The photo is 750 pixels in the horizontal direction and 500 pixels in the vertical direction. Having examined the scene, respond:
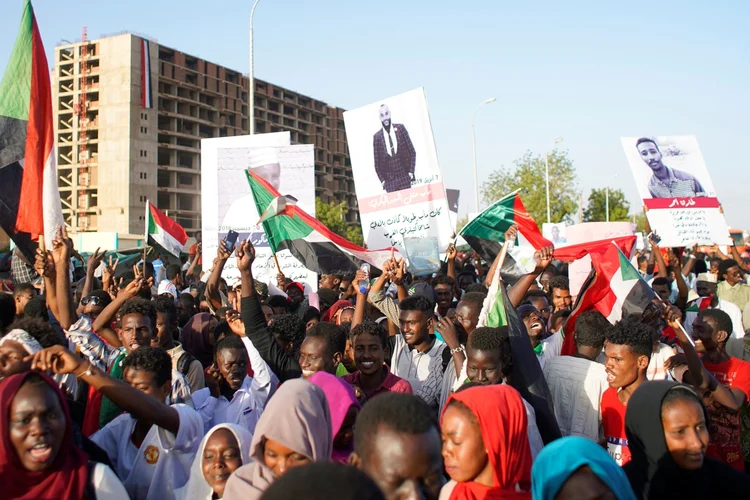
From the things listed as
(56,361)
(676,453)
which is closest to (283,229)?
(56,361)

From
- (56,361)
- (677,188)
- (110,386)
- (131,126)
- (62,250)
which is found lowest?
(110,386)

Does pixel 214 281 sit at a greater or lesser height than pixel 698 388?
greater

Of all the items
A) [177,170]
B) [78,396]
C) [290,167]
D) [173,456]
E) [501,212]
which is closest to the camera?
[173,456]

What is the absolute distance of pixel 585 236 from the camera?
7.27 metres

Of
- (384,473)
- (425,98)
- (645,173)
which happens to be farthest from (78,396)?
(645,173)

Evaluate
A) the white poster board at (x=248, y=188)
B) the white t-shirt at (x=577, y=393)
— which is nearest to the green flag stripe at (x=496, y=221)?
the white poster board at (x=248, y=188)

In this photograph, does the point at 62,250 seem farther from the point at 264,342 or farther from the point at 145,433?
the point at 145,433

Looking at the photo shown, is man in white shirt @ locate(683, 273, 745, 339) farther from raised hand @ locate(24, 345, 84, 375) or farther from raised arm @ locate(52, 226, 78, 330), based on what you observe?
raised hand @ locate(24, 345, 84, 375)

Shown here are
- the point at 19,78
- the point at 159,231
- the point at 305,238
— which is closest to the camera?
the point at 19,78

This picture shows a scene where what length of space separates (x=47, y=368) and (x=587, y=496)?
80.6 inches

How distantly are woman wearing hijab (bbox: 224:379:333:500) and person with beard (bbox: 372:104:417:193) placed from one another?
5982 millimetres

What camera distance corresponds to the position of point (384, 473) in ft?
7.22

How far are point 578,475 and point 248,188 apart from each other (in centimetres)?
821

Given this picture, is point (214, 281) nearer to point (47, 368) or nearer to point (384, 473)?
point (47, 368)
